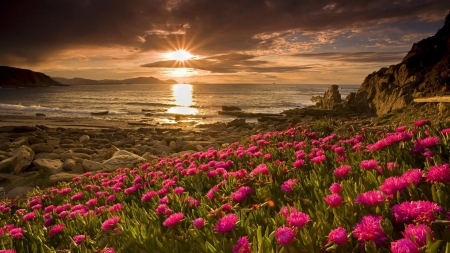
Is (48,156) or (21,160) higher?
(21,160)

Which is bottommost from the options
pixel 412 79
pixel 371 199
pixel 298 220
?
pixel 298 220

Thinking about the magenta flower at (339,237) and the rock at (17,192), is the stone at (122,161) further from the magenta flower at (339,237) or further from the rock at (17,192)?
the magenta flower at (339,237)

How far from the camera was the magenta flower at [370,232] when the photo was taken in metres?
1.41

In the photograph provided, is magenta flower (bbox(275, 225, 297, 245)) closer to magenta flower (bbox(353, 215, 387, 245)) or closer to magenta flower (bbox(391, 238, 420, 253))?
magenta flower (bbox(353, 215, 387, 245))

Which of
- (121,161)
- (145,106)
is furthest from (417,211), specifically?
(145,106)

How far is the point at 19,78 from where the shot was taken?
17562 cm

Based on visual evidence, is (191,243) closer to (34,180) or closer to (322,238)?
(322,238)

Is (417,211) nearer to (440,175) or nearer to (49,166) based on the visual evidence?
(440,175)

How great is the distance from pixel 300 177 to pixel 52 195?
15.0 ft

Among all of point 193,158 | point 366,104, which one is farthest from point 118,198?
point 366,104

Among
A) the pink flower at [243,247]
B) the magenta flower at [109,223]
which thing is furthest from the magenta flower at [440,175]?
the magenta flower at [109,223]

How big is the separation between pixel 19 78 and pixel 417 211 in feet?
705

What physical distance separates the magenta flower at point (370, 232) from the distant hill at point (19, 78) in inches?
7927

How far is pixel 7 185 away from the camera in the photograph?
8000 mm
